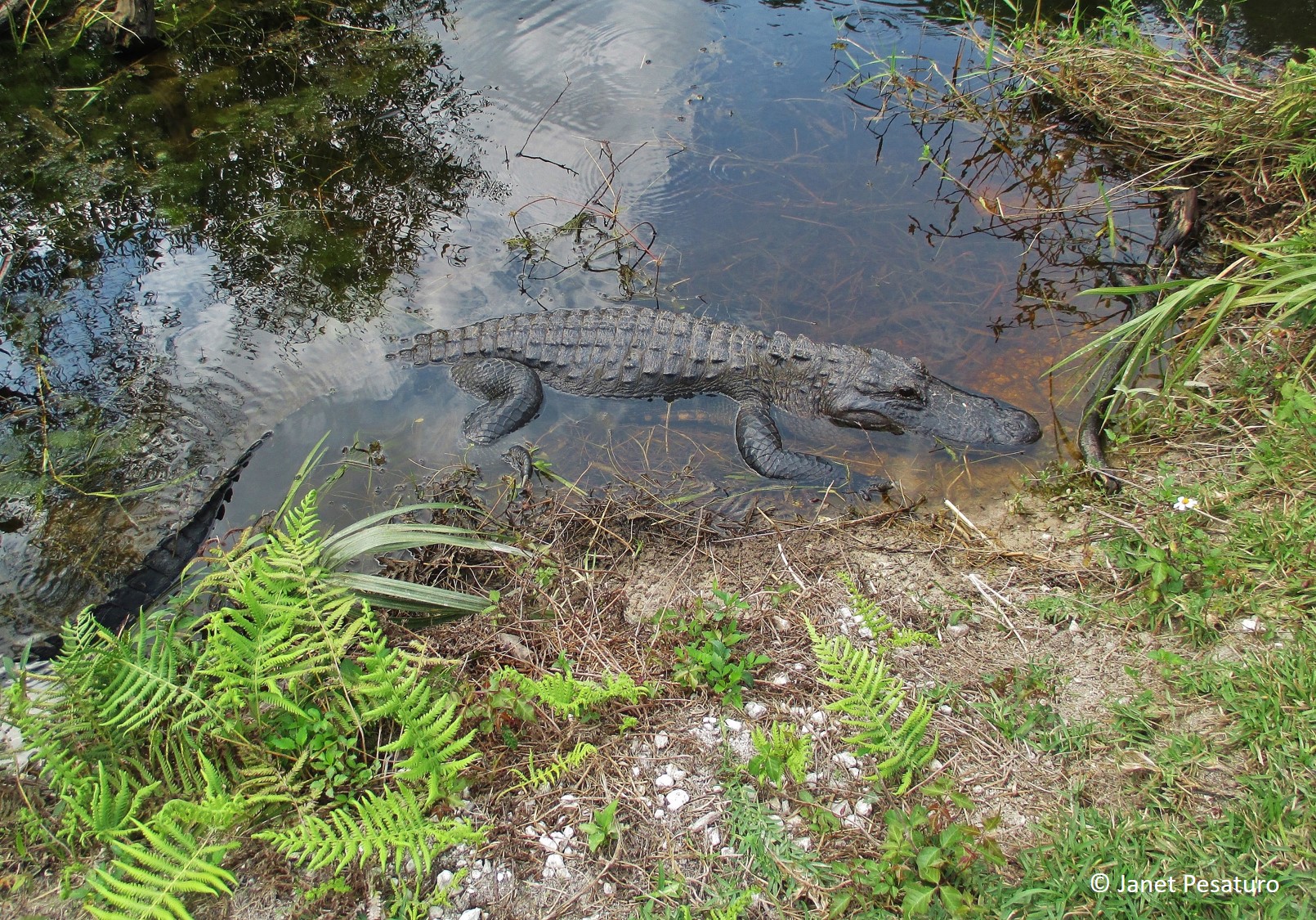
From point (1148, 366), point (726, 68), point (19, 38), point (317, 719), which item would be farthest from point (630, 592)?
point (19, 38)

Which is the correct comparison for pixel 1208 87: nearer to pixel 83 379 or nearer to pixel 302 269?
pixel 302 269

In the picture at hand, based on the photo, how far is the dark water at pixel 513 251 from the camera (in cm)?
458

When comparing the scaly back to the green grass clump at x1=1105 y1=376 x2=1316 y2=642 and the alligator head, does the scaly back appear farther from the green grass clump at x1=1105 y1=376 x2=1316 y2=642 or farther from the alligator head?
the green grass clump at x1=1105 y1=376 x2=1316 y2=642

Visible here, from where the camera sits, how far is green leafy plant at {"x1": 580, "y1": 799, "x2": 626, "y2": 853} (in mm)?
2178

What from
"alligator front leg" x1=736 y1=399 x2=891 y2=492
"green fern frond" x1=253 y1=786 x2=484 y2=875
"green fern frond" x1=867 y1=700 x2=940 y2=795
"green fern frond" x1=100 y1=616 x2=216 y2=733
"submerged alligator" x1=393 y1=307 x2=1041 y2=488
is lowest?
"alligator front leg" x1=736 y1=399 x2=891 y2=492

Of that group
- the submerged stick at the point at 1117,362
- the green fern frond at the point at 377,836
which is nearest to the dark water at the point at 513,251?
the submerged stick at the point at 1117,362

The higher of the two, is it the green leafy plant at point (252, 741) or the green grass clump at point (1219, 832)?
the green leafy plant at point (252, 741)

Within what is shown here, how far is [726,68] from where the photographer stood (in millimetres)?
7234

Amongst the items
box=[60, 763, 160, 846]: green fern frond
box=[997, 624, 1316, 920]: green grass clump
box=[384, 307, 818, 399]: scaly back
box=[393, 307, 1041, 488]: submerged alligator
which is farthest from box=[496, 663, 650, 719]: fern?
box=[384, 307, 818, 399]: scaly back

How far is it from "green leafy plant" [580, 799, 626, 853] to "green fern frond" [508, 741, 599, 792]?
173 millimetres

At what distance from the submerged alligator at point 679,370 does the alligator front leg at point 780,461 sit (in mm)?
17

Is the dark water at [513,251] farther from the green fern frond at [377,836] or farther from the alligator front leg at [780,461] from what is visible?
the green fern frond at [377,836]

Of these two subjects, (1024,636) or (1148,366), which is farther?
(1148,366)

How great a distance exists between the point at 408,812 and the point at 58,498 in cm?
346
